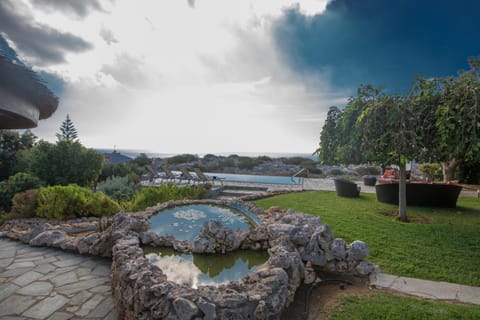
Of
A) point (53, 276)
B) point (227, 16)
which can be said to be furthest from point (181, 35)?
point (53, 276)

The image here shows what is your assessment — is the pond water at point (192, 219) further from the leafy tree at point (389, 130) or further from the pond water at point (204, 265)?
the leafy tree at point (389, 130)

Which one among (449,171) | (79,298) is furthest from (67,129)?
(449,171)

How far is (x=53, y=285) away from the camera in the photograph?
9.03 feet

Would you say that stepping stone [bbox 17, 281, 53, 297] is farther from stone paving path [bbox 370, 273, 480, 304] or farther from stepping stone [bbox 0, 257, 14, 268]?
stone paving path [bbox 370, 273, 480, 304]

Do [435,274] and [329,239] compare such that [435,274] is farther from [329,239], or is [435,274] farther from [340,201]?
[340,201]

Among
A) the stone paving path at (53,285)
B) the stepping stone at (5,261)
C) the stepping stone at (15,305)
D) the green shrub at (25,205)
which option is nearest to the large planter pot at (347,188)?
the stone paving path at (53,285)

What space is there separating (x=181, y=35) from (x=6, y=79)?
5313 millimetres

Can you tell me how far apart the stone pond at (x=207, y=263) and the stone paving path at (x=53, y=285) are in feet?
0.60

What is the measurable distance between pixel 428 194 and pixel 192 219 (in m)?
6.69

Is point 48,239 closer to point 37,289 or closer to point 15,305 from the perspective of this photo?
point 37,289

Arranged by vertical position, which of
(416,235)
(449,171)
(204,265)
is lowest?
(416,235)

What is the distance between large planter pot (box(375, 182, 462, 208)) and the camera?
6684 mm

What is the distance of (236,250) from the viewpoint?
3170mm

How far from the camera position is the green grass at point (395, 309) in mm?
2234
